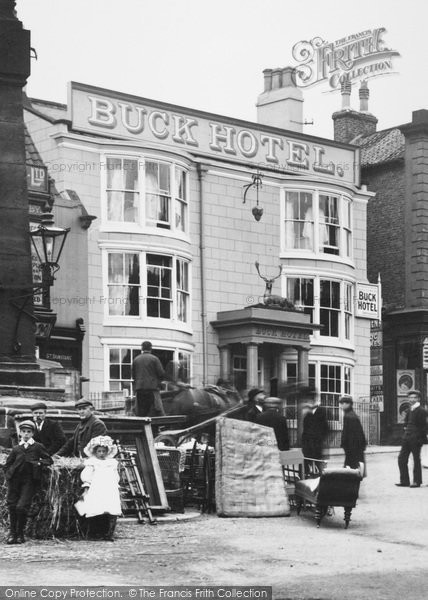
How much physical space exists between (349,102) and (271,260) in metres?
11.9

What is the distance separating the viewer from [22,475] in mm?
15609

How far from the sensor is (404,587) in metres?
12.7

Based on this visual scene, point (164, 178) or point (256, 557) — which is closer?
point (256, 557)

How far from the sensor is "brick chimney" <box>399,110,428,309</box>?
4528cm

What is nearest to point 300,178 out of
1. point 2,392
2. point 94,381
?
point 94,381

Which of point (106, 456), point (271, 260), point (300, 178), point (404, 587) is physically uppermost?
point (300, 178)

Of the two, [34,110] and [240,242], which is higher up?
[34,110]

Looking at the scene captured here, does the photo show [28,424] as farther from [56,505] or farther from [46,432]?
[46,432]

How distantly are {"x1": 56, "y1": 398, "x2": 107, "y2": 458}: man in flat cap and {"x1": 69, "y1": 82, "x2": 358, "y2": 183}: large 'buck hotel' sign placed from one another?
2149 centimetres

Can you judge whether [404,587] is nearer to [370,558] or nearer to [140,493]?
[370,558]

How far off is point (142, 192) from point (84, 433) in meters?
21.5

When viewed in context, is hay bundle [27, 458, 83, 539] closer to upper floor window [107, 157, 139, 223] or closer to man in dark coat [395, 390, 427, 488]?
man in dark coat [395, 390, 427, 488]

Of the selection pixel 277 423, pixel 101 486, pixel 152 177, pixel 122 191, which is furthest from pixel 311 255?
pixel 101 486

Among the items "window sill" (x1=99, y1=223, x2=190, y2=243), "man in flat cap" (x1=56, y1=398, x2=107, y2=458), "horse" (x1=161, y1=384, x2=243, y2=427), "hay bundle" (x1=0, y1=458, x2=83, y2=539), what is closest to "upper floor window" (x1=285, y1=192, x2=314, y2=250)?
"window sill" (x1=99, y1=223, x2=190, y2=243)
